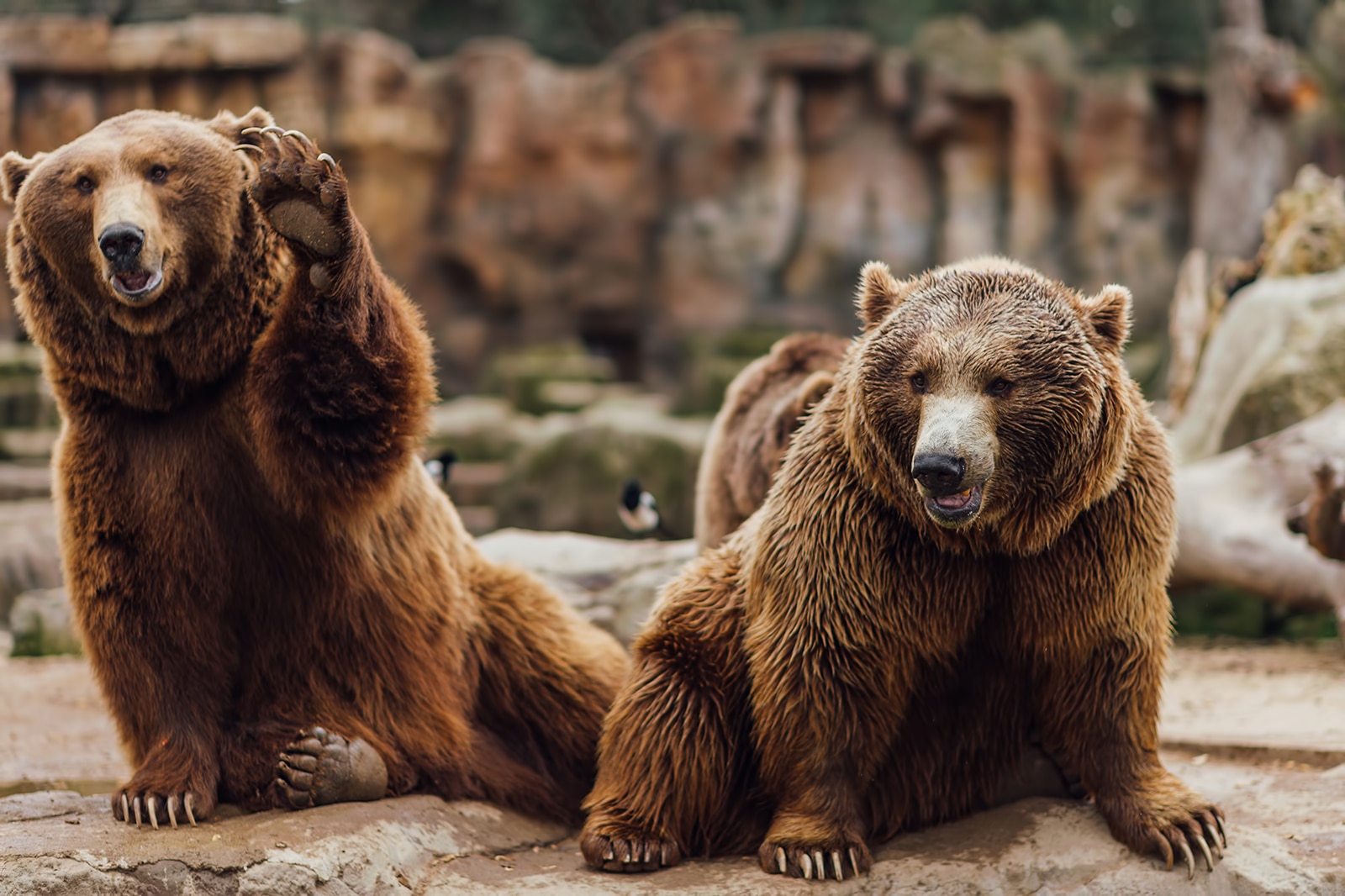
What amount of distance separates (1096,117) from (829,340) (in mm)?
14433

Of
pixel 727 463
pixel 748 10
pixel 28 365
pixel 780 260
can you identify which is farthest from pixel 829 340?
pixel 748 10

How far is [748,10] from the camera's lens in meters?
21.1

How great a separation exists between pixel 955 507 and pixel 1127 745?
0.91 metres

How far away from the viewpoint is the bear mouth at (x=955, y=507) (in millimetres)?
3303

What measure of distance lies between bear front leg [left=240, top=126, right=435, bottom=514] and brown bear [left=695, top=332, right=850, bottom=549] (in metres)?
1.88

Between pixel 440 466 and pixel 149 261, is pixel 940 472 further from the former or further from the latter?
pixel 440 466

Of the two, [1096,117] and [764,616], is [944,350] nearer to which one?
[764,616]

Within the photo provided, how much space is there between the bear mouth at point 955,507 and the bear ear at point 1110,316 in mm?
607

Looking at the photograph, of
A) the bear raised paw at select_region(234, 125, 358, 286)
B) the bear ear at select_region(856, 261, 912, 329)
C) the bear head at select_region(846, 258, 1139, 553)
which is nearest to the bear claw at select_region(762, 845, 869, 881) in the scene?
the bear head at select_region(846, 258, 1139, 553)

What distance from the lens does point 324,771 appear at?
3.97 meters

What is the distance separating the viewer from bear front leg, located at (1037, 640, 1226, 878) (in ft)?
11.9

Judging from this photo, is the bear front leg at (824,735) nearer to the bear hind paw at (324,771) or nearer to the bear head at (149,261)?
the bear hind paw at (324,771)

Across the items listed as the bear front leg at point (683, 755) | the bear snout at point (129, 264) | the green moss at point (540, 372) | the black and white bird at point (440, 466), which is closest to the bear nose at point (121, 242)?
the bear snout at point (129, 264)

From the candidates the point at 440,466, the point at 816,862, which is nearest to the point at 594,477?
the point at 440,466
